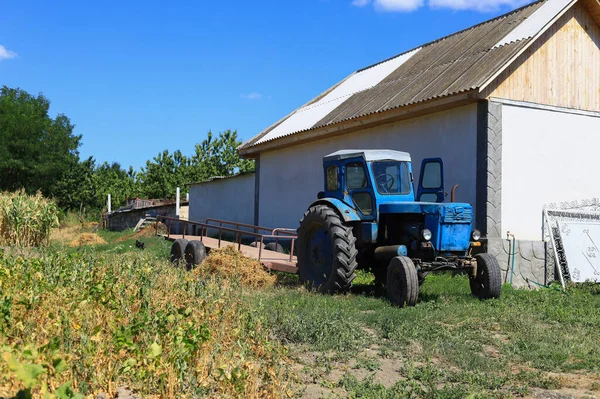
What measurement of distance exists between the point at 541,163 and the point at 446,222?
4.49 metres

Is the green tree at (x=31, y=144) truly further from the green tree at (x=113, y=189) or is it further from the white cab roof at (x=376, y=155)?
the white cab roof at (x=376, y=155)

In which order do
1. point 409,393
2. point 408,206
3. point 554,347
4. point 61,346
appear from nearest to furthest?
point 61,346
point 409,393
point 554,347
point 408,206

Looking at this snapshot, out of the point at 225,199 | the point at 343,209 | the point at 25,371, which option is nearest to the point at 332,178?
the point at 343,209

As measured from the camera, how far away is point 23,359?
3.74 m

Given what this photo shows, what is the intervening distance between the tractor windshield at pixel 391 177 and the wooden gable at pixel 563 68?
301 centimetres

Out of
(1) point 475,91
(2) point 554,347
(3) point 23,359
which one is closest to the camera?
(3) point 23,359

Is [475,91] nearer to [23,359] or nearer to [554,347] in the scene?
[554,347]

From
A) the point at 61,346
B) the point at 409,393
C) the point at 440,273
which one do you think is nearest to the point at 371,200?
the point at 440,273

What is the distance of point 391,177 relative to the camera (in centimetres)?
995

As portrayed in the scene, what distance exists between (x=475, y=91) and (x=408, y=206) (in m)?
3.49

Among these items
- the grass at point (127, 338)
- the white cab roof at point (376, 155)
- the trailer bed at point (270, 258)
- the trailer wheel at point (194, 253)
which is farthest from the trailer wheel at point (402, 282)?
the trailer wheel at point (194, 253)

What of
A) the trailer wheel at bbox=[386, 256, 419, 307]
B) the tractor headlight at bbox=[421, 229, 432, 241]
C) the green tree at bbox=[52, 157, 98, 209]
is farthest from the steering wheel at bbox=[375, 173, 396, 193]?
the green tree at bbox=[52, 157, 98, 209]

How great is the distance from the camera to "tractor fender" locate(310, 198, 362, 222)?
9.66m

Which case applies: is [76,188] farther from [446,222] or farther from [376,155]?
[446,222]
